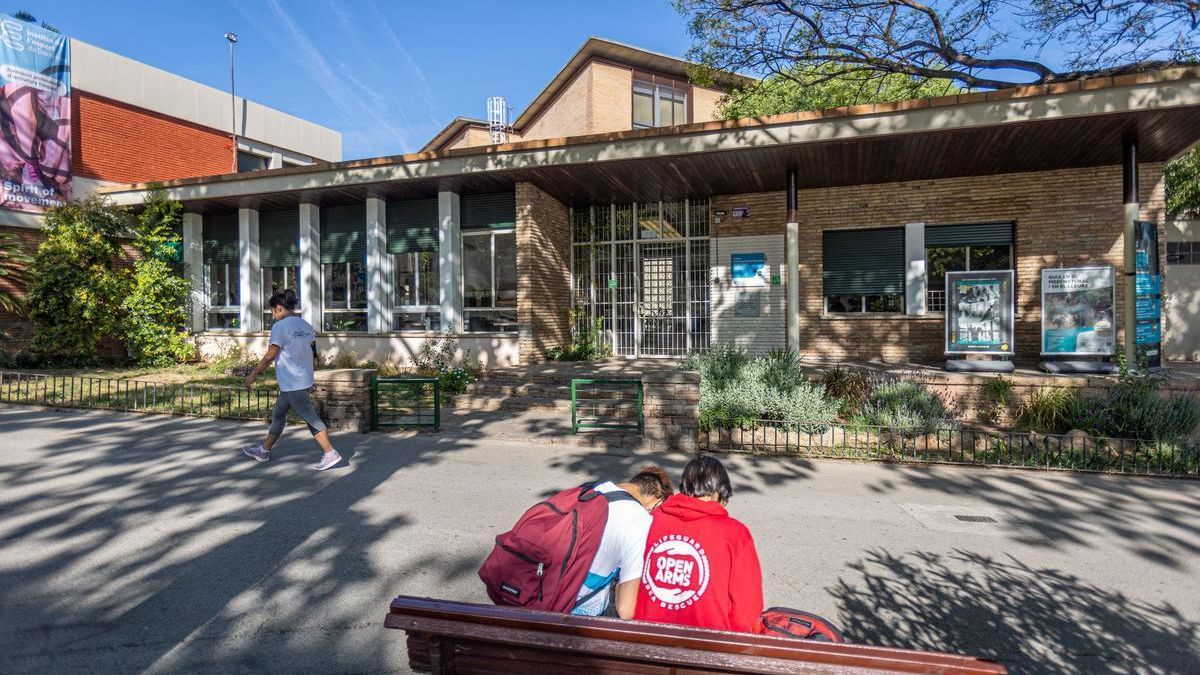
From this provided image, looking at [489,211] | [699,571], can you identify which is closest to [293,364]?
[699,571]

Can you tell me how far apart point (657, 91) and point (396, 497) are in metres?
21.7

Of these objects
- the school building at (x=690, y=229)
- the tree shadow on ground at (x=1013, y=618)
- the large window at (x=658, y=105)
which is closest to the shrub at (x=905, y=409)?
the school building at (x=690, y=229)

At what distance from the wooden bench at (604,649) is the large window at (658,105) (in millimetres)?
23006

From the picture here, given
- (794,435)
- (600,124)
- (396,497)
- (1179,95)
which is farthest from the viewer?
(600,124)

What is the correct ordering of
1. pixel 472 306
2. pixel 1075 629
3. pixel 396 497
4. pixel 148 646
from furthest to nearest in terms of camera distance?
pixel 472 306
pixel 396 497
pixel 1075 629
pixel 148 646

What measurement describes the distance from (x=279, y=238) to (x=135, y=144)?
272 inches

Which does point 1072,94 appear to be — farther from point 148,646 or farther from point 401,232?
point 401,232

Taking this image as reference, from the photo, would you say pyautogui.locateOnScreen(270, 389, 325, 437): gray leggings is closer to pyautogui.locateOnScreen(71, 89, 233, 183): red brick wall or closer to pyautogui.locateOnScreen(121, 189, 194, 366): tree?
pyautogui.locateOnScreen(121, 189, 194, 366): tree

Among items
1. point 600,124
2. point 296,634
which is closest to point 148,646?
point 296,634

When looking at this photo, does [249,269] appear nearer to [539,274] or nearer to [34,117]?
[34,117]

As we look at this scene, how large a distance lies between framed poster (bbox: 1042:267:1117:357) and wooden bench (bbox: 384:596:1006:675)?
10644 millimetres

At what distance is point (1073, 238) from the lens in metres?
11.5

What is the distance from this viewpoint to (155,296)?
14.4 metres

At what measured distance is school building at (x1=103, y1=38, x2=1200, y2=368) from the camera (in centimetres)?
1010
